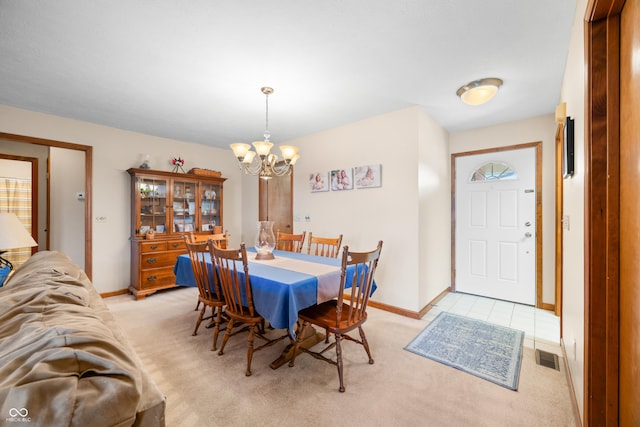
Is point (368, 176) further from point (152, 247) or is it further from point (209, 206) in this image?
point (152, 247)

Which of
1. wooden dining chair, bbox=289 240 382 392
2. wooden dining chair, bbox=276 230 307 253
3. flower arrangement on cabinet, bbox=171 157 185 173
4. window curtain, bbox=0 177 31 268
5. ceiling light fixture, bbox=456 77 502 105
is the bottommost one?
wooden dining chair, bbox=289 240 382 392

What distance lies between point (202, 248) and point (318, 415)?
4.68 ft

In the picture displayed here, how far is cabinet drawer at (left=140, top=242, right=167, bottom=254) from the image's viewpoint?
3.76 m

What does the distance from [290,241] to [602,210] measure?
2.71 m

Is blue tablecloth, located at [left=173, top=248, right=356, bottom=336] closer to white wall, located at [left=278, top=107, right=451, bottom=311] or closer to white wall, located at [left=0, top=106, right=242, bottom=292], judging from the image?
white wall, located at [left=278, top=107, right=451, bottom=311]

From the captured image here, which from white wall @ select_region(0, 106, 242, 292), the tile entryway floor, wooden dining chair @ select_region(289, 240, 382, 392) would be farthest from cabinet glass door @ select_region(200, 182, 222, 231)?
the tile entryway floor

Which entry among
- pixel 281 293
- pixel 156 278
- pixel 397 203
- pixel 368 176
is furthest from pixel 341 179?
pixel 156 278

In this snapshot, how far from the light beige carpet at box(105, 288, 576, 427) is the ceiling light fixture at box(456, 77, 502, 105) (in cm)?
232

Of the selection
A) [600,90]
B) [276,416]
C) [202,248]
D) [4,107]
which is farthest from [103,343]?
[4,107]

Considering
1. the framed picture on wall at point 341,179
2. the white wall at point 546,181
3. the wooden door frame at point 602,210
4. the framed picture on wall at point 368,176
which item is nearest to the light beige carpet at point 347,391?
the wooden door frame at point 602,210

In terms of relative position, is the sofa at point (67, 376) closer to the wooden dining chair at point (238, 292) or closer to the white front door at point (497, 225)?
the wooden dining chair at point (238, 292)

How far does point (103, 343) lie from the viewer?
27.1 inches

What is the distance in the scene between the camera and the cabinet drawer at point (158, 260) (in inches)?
148

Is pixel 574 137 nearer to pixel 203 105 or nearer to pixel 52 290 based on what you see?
pixel 52 290
